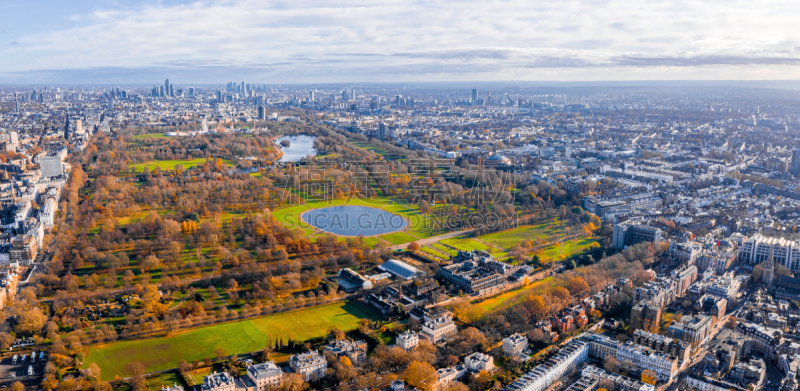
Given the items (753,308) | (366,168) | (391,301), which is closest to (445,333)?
(391,301)

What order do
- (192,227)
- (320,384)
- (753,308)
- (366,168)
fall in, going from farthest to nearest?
(366,168) → (192,227) → (753,308) → (320,384)

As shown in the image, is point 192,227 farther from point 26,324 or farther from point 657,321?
point 657,321

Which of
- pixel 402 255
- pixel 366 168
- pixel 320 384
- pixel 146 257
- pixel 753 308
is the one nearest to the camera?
pixel 320 384

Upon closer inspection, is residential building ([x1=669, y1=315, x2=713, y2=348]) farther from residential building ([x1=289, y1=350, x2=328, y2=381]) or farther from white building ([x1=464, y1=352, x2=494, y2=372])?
residential building ([x1=289, y1=350, x2=328, y2=381])

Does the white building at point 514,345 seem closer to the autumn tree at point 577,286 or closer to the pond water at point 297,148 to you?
the autumn tree at point 577,286

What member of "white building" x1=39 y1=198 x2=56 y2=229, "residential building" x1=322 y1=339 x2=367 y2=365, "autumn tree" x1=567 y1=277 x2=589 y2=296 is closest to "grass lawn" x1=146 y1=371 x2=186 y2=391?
"residential building" x1=322 y1=339 x2=367 y2=365

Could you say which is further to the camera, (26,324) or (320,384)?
(26,324)

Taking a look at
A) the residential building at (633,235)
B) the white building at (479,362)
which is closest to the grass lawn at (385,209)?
the residential building at (633,235)
